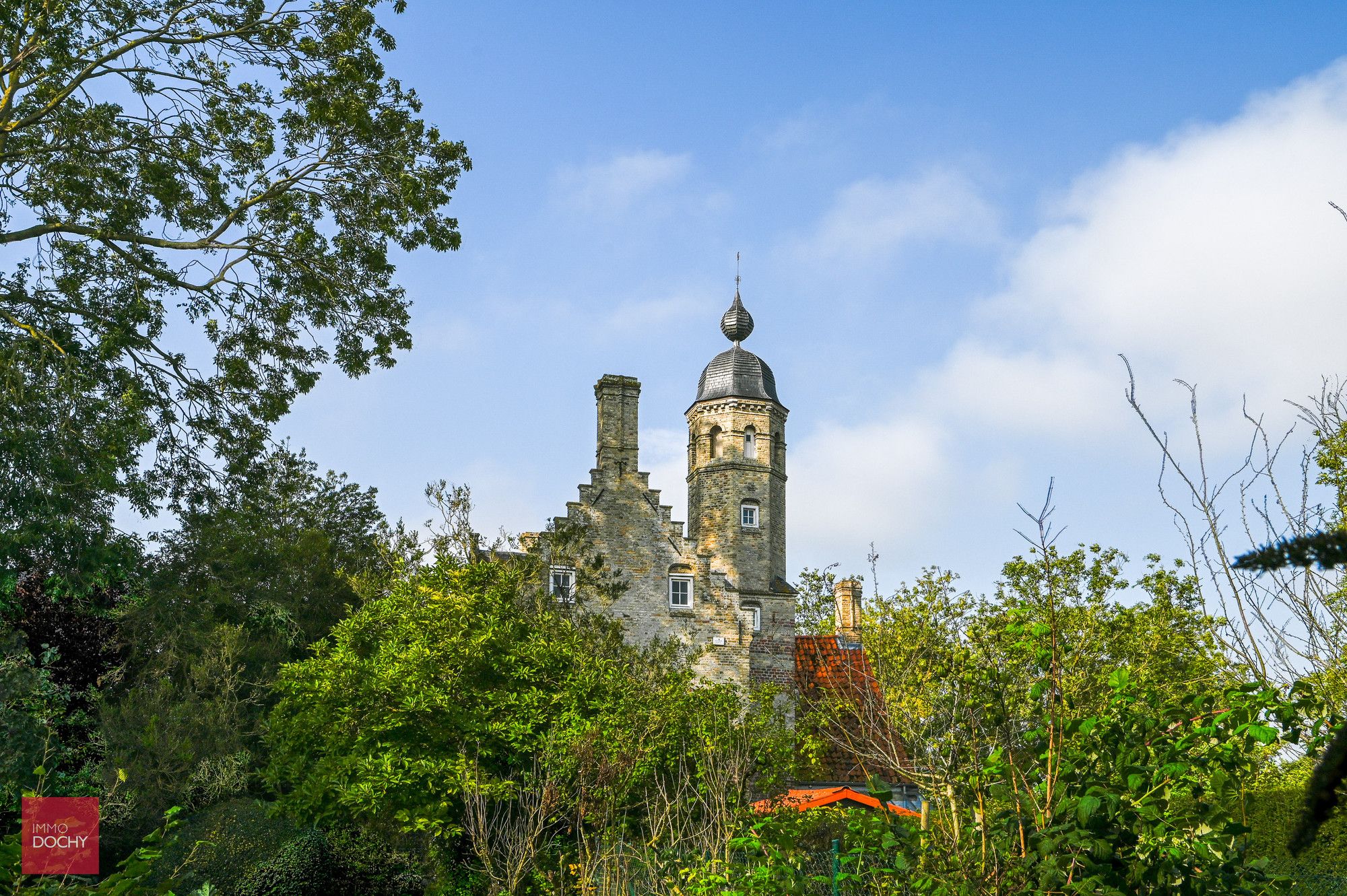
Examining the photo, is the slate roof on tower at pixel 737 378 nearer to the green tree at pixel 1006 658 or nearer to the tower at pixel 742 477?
the tower at pixel 742 477

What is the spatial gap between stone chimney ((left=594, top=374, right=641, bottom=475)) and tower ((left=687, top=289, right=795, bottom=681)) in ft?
23.6

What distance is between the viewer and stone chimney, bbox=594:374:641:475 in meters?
30.8

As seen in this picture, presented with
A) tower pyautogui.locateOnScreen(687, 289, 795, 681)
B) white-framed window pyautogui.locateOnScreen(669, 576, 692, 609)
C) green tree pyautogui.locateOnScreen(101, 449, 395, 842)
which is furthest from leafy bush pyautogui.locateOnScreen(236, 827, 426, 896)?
tower pyautogui.locateOnScreen(687, 289, 795, 681)

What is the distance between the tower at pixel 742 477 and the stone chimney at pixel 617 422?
719cm

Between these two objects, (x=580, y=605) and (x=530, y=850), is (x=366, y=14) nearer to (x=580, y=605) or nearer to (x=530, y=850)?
(x=530, y=850)

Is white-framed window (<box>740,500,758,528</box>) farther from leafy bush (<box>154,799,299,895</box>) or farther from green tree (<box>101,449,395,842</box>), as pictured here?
leafy bush (<box>154,799,299,895</box>)

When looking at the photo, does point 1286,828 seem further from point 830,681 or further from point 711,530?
point 711,530

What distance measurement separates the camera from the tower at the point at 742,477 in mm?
38156

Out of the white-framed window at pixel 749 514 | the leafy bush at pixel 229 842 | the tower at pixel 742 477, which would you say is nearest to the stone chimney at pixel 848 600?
the tower at pixel 742 477

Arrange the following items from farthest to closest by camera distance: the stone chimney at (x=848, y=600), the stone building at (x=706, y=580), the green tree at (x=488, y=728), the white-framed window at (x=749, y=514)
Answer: the white-framed window at (x=749, y=514)
the stone chimney at (x=848, y=600)
the stone building at (x=706, y=580)
the green tree at (x=488, y=728)

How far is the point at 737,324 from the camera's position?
44.8 m

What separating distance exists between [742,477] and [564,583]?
13.4 metres

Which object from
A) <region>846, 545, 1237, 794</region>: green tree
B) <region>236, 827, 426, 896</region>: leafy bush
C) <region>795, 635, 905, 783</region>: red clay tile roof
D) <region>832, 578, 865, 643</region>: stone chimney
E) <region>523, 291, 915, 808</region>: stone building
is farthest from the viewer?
<region>832, 578, 865, 643</region>: stone chimney

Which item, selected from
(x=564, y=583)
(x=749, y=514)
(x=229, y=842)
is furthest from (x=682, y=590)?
(x=229, y=842)
